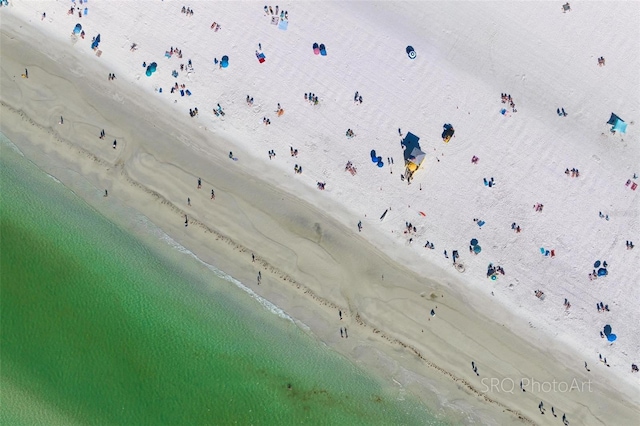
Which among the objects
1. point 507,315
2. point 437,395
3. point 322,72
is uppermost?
point 322,72

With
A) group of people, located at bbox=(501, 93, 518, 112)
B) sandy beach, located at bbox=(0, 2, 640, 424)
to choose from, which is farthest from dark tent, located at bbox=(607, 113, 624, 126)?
group of people, located at bbox=(501, 93, 518, 112)

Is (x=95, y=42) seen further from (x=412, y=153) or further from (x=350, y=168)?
(x=412, y=153)

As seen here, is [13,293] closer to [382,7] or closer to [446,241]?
[446,241]

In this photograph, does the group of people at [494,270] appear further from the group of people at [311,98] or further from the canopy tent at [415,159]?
the group of people at [311,98]

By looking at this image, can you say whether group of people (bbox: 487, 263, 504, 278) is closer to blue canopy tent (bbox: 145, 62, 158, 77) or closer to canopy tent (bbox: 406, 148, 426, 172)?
canopy tent (bbox: 406, 148, 426, 172)

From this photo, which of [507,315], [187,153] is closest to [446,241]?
[507,315]

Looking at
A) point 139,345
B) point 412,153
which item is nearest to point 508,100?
point 412,153
